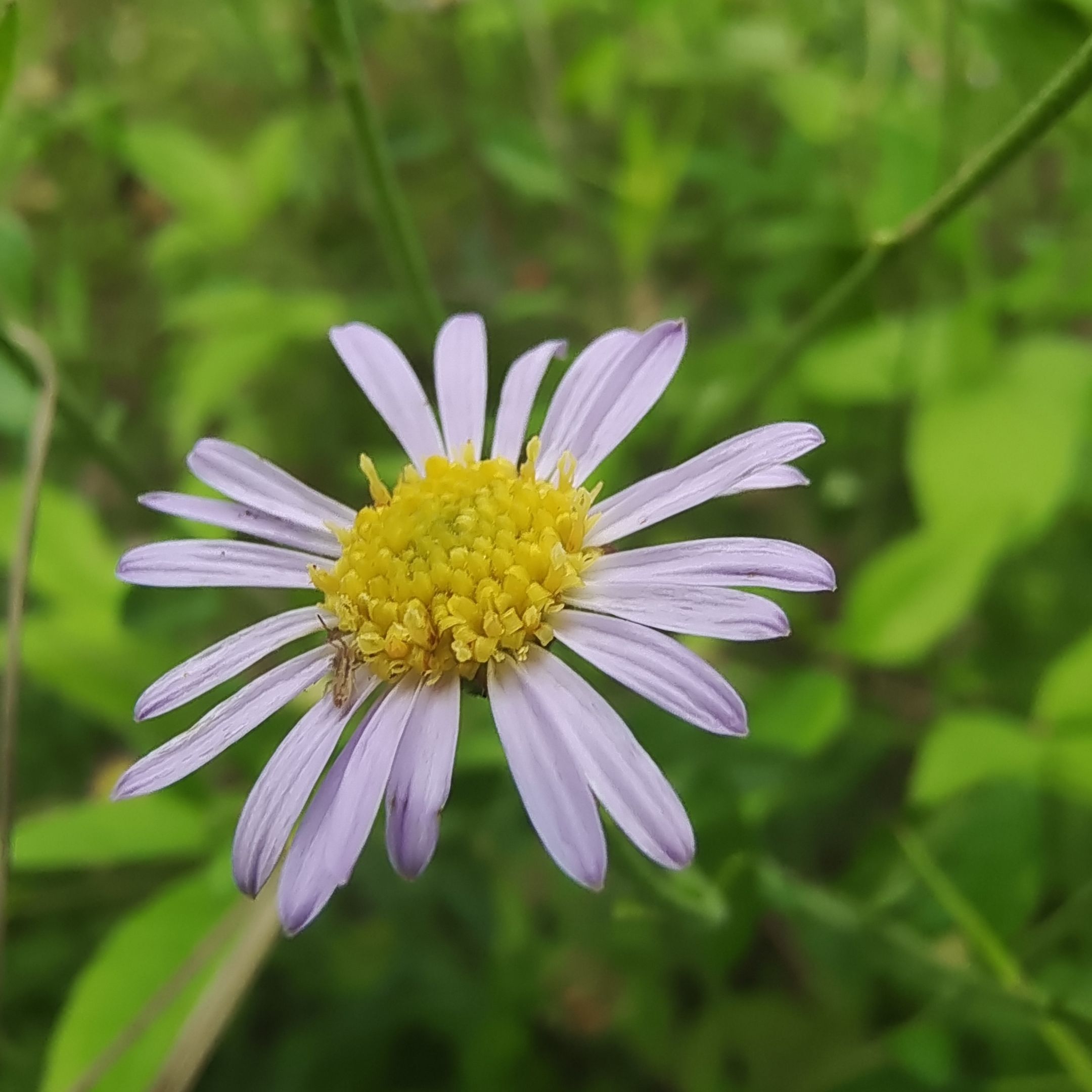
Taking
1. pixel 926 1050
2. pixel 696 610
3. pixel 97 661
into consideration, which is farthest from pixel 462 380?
pixel 926 1050

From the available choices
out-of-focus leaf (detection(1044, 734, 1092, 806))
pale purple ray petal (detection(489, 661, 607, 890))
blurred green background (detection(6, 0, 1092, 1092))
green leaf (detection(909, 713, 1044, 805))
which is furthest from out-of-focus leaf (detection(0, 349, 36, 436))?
out-of-focus leaf (detection(1044, 734, 1092, 806))

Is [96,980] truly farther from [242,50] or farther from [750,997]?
[242,50]

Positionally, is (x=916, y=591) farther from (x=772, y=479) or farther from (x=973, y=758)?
(x=772, y=479)

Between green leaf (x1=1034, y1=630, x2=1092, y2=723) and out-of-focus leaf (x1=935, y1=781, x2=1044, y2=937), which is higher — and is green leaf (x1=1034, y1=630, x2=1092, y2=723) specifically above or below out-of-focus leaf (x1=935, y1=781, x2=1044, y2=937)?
above

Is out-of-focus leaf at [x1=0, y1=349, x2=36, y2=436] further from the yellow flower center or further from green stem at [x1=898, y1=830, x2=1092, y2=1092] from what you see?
green stem at [x1=898, y1=830, x2=1092, y2=1092]

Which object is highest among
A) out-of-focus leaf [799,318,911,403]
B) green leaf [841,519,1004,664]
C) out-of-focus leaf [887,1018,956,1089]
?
out-of-focus leaf [799,318,911,403]

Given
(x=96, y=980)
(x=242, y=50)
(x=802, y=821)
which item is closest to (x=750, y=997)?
(x=802, y=821)
